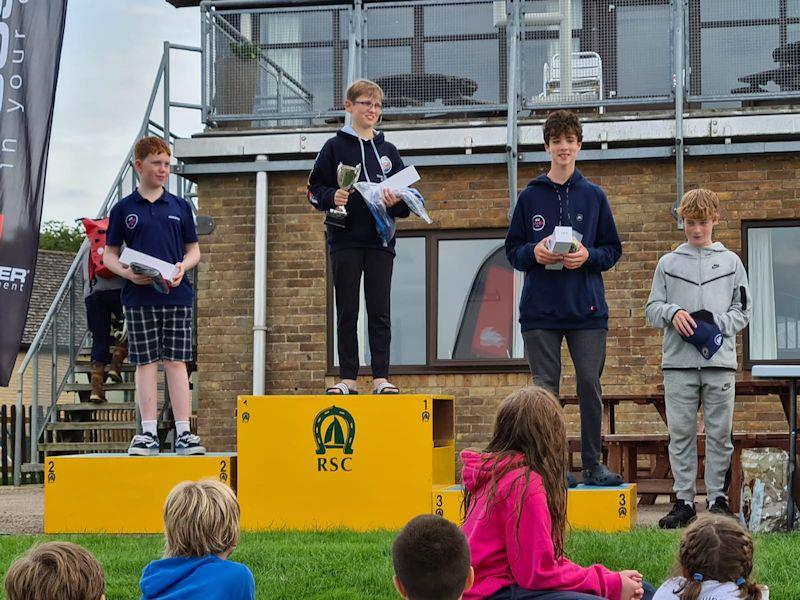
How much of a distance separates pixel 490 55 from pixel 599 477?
21.1ft

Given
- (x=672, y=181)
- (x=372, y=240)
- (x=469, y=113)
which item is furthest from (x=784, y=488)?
(x=469, y=113)

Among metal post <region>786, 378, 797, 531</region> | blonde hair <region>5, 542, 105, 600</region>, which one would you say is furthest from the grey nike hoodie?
blonde hair <region>5, 542, 105, 600</region>

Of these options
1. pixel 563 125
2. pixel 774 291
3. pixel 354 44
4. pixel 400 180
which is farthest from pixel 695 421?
pixel 354 44

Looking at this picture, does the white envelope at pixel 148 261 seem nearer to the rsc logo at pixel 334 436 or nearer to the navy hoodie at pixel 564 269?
the rsc logo at pixel 334 436

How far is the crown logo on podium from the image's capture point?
7.95 meters

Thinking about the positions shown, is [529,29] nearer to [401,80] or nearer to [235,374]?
[401,80]

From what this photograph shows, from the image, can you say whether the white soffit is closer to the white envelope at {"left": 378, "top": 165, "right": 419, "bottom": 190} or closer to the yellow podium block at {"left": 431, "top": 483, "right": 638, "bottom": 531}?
the white envelope at {"left": 378, "top": 165, "right": 419, "bottom": 190}

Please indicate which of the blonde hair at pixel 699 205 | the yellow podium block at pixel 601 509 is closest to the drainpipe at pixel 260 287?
the yellow podium block at pixel 601 509

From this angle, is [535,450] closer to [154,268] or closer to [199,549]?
[199,549]

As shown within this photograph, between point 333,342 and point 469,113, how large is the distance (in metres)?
2.68

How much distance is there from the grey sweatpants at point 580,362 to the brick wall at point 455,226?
5.03 m

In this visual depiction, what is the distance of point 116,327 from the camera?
14.8m

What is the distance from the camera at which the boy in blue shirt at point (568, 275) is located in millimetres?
7332

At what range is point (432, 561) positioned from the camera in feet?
11.8
